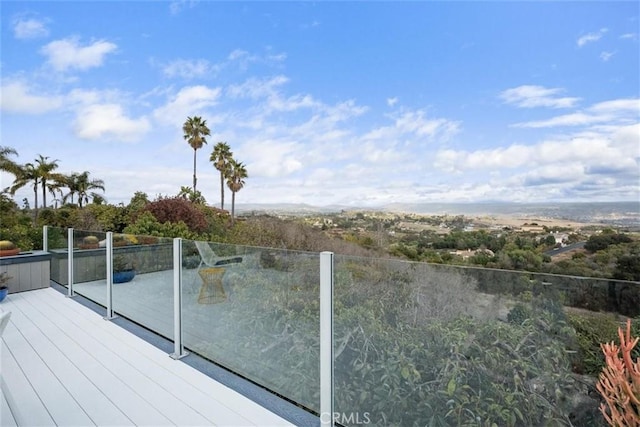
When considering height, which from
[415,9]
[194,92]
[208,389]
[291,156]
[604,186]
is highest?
[415,9]

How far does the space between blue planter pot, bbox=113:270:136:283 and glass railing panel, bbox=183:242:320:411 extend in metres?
1.36

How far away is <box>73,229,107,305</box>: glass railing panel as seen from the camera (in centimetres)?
476

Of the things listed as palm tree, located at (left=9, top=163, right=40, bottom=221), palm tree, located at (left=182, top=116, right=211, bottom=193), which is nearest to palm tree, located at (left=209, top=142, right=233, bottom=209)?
palm tree, located at (left=182, top=116, right=211, bottom=193)

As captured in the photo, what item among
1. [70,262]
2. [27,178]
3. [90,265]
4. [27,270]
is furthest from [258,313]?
[27,178]

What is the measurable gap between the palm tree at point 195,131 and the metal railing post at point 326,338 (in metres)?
21.8

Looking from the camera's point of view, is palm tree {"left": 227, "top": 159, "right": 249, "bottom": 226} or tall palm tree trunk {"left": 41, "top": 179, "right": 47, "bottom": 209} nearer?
tall palm tree trunk {"left": 41, "top": 179, "right": 47, "bottom": 209}

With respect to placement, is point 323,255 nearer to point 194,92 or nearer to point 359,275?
point 359,275

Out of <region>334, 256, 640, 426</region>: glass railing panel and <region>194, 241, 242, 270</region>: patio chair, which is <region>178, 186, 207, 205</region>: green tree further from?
<region>334, 256, 640, 426</region>: glass railing panel

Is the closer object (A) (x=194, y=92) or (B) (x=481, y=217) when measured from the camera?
(A) (x=194, y=92)

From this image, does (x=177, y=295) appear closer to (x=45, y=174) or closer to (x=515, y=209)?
(x=515, y=209)

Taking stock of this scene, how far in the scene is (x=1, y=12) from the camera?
6.59 metres

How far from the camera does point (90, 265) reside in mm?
5121

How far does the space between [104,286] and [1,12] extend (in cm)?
618

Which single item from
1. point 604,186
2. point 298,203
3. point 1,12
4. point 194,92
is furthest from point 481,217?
point 1,12
